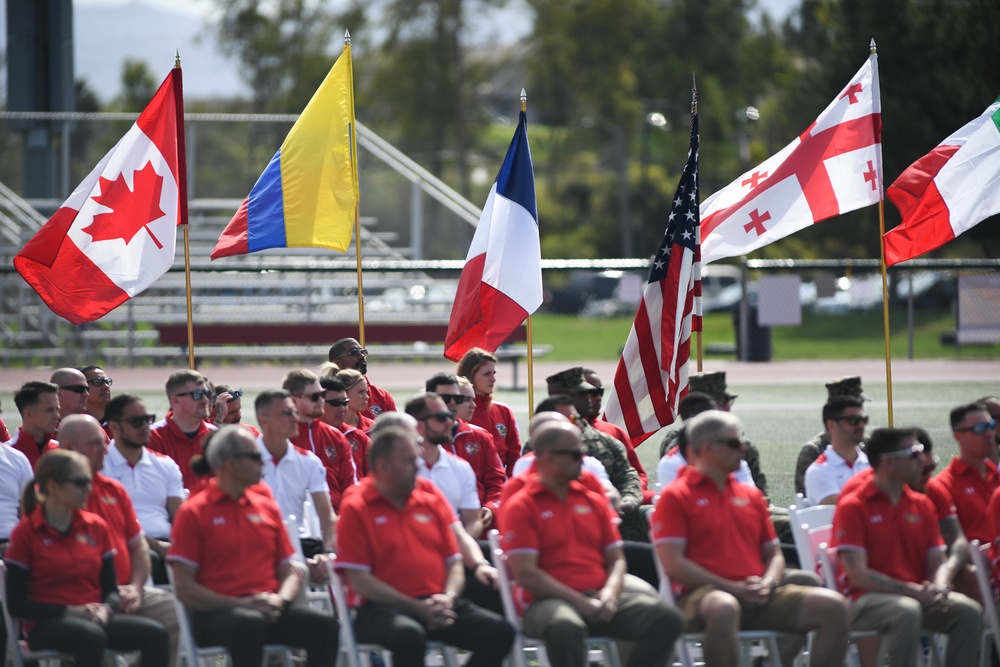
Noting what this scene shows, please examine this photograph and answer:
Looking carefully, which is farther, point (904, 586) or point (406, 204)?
point (406, 204)

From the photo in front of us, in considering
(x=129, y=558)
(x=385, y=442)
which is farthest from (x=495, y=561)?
(x=129, y=558)

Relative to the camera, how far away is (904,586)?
621cm

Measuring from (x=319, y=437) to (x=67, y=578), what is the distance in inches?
87.5

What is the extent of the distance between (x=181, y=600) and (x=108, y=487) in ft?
2.51

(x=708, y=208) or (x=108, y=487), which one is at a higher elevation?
(x=708, y=208)

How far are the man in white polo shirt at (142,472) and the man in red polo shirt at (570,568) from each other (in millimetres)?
1988

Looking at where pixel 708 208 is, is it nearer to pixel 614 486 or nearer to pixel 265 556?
pixel 614 486

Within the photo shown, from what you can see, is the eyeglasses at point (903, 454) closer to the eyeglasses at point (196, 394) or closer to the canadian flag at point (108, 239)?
the eyeglasses at point (196, 394)

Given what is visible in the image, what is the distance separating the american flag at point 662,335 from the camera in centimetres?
948

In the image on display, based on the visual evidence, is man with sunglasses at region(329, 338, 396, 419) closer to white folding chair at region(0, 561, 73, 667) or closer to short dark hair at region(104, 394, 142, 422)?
short dark hair at region(104, 394, 142, 422)

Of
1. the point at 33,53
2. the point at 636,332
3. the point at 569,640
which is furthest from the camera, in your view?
the point at 33,53

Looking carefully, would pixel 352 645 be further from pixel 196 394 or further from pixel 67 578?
pixel 196 394

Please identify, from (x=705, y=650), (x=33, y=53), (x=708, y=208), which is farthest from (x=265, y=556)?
(x=33, y=53)

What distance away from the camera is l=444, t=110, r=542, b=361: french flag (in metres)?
9.66
